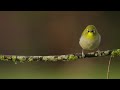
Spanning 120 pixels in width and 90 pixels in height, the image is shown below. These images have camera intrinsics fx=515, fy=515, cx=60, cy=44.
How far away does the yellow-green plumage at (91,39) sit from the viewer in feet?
16.5

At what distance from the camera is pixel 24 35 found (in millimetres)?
13891

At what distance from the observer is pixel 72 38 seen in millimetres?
12562

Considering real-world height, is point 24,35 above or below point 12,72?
above

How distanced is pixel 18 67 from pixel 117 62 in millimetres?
3372

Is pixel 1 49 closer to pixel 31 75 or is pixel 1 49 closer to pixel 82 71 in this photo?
pixel 31 75

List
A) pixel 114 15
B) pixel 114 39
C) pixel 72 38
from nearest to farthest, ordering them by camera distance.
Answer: pixel 72 38 → pixel 114 39 → pixel 114 15

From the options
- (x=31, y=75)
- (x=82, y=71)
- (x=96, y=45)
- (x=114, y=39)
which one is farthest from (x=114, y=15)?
(x=96, y=45)

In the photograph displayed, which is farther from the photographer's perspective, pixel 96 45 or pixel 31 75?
pixel 31 75

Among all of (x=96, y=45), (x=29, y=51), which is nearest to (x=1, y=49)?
(x=29, y=51)

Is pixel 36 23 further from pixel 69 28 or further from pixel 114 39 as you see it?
pixel 114 39

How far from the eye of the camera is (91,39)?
5059 mm

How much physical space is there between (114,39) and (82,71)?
1192mm

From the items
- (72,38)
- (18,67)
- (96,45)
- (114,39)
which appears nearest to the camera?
(96,45)

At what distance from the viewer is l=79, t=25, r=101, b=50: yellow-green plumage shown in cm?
503
